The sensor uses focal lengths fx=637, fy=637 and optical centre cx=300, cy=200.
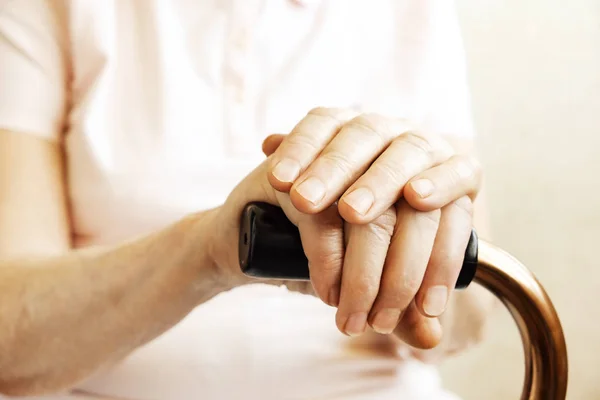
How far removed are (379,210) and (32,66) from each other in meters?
0.48

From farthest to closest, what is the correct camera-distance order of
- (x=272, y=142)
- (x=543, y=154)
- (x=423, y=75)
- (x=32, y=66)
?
1. (x=543, y=154)
2. (x=423, y=75)
3. (x=32, y=66)
4. (x=272, y=142)

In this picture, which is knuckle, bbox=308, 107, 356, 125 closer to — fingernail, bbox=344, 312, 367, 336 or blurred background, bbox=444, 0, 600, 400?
fingernail, bbox=344, 312, 367, 336

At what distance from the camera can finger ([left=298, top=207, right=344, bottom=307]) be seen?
409 mm

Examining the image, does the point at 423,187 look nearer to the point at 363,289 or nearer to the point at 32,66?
the point at 363,289

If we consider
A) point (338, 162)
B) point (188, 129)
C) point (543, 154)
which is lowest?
point (543, 154)

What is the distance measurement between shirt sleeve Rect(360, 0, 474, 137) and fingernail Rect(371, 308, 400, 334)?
16.6 inches

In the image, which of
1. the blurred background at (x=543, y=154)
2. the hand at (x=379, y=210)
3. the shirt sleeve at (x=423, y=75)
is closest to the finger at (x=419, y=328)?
the hand at (x=379, y=210)

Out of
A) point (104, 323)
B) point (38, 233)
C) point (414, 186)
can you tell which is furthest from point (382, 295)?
point (38, 233)

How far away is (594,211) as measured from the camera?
3.94 ft

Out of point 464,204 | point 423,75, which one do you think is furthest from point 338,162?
point 423,75

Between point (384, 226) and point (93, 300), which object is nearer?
point (384, 226)

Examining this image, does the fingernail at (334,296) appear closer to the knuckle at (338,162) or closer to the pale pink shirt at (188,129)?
the knuckle at (338,162)

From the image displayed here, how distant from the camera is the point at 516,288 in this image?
46 cm

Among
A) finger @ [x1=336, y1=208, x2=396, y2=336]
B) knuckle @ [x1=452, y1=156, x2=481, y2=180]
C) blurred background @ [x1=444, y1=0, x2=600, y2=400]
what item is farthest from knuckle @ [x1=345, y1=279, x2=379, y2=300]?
blurred background @ [x1=444, y1=0, x2=600, y2=400]
